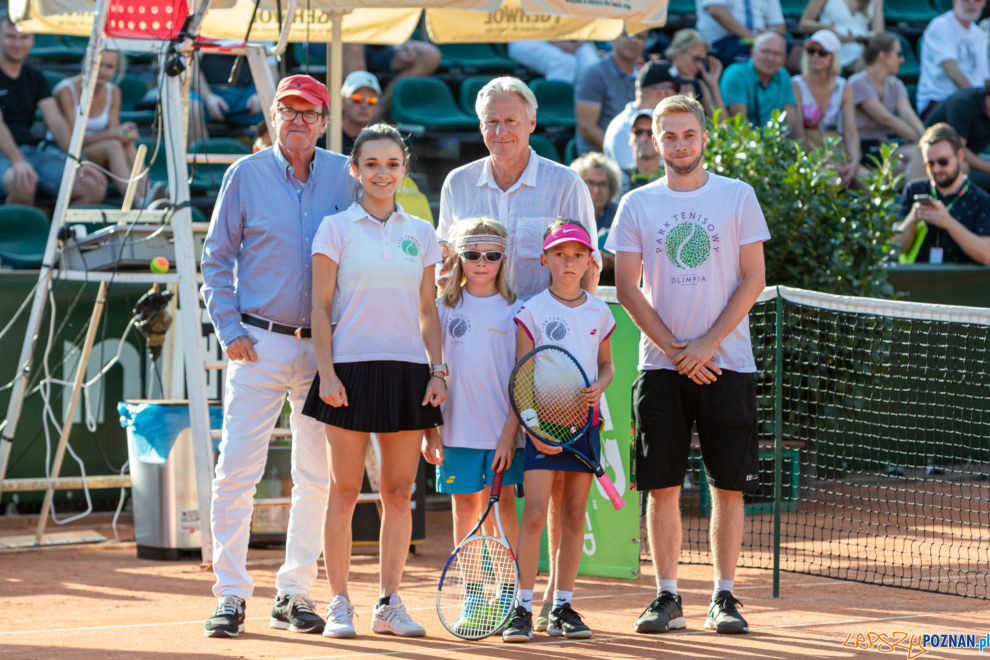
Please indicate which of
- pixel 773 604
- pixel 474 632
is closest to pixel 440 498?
pixel 773 604

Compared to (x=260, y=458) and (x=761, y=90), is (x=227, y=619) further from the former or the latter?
(x=761, y=90)

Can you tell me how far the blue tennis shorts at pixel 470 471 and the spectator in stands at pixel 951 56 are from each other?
10.4 metres

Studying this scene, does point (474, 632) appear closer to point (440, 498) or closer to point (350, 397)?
point (350, 397)

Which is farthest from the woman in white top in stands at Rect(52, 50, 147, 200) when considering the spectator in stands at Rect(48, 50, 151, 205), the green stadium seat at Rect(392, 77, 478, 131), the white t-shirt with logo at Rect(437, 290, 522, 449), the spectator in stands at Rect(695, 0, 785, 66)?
the white t-shirt with logo at Rect(437, 290, 522, 449)

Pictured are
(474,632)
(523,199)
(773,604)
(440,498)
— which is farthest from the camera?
(440,498)

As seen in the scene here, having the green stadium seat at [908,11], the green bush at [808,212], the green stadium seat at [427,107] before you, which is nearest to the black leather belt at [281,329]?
the green bush at [808,212]

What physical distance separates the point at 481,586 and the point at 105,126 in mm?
7542

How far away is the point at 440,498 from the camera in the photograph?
9.53 metres

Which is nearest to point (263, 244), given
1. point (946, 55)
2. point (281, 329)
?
point (281, 329)

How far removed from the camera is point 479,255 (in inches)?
216

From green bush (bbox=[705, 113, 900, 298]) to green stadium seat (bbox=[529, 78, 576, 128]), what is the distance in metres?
4.44

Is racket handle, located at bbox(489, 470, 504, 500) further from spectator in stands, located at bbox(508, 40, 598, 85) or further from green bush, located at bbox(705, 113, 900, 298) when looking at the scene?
spectator in stands, located at bbox(508, 40, 598, 85)

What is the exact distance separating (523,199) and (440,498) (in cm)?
425

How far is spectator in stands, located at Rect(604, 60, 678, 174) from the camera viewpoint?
10.0m
